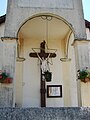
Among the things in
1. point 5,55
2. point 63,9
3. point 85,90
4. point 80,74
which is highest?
point 63,9

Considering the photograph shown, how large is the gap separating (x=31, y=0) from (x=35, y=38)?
2.47 m

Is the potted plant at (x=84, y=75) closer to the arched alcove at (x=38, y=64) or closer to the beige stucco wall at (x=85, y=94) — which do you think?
the beige stucco wall at (x=85, y=94)

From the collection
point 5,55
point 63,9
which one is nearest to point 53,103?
point 5,55

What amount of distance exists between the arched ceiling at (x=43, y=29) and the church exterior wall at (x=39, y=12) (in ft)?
2.63

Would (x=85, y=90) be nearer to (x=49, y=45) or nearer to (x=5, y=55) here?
(x=5, y=55)

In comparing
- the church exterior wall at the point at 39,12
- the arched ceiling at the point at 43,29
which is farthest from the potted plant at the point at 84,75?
the arched ceiling at the point at 43,29

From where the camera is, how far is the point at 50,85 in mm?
9219

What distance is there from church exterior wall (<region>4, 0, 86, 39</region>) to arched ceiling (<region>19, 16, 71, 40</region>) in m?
0.80

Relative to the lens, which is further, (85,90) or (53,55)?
(53,55)

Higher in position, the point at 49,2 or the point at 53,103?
the point at 49,2

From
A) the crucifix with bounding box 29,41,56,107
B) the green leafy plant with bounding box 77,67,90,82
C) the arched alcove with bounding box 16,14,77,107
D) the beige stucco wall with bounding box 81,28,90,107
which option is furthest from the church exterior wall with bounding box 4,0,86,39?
the crucifix with bounding box 29,41,56,107

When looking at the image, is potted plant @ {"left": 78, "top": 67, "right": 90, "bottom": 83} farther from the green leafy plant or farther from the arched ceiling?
the arched ceiling

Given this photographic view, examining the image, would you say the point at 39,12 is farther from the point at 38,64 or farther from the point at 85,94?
the point at 85,94

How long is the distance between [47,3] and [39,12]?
1.68 feet
